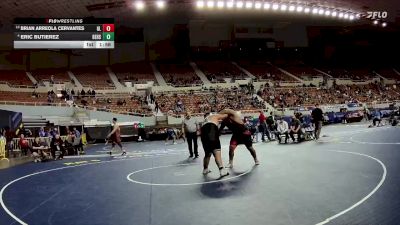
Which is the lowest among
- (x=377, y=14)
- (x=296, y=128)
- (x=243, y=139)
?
(x=243, y=139)

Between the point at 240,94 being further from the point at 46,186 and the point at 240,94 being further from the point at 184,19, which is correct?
the point at 46,186

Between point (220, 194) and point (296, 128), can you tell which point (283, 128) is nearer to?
point (296, 128)

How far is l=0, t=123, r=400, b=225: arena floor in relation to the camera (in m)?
4.82

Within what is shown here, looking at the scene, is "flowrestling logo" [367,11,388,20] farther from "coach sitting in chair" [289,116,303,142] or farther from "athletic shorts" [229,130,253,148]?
"athletic shorts" [229,130,253,148]

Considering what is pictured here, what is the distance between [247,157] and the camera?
1076 cm

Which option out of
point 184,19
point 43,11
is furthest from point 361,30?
point 43,11

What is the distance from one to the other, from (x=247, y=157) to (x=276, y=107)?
21.8 meters

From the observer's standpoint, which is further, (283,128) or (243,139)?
(283,128)

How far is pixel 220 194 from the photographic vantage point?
6.12m
